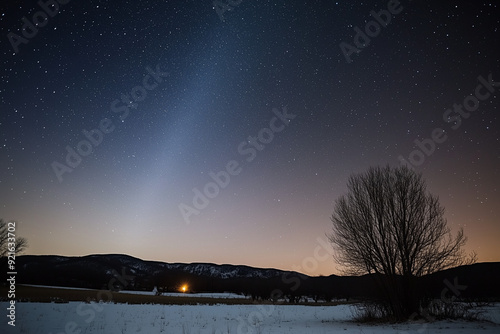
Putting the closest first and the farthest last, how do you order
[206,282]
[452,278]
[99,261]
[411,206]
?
1. [452,278]
2. [411,206]
3. [206,282]
4. [99,261]

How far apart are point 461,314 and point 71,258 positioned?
210 metres

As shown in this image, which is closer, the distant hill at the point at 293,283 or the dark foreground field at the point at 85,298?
the distant hill at the point at 293,283

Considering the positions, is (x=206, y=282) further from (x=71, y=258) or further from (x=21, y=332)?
(x=71, y=258)

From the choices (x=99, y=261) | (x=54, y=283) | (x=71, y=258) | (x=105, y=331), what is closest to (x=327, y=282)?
(x=54, y=283)

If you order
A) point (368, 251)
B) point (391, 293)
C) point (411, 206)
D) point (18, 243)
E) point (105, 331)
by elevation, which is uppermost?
point (18, 243)

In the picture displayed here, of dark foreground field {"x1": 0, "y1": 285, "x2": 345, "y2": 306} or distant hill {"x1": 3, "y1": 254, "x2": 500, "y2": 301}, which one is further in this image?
dark foreground field {"x1": 0, "y1": 285, "x2": 345, "y2": 306}

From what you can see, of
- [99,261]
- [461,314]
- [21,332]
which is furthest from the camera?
[99,261]

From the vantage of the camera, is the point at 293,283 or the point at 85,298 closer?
the point at 85,298

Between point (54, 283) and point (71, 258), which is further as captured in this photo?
point (71, 258)

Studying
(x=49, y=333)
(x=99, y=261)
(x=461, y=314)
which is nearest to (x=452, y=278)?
(x=461, y=314)

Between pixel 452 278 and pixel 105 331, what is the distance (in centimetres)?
1803

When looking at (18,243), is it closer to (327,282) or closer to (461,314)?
(461,314)

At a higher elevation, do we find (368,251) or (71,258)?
(71,258)

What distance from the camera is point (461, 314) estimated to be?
49.3 feet
